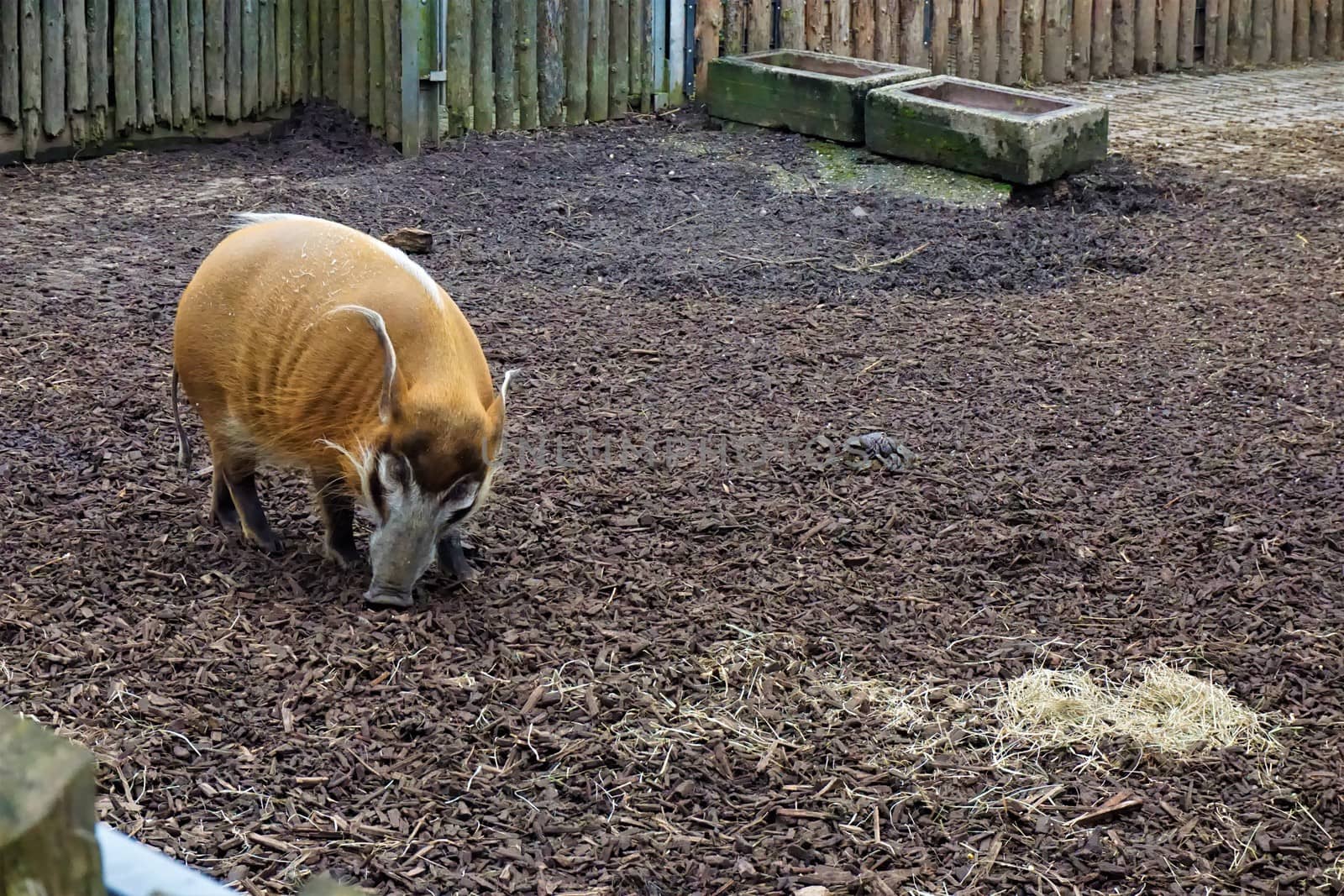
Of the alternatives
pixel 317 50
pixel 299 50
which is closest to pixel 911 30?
pixel 317 50

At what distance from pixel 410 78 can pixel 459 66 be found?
0.47 meters

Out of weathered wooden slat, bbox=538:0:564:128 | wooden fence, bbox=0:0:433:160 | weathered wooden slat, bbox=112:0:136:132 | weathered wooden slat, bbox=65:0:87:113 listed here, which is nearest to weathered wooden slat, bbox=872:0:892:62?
weathered wooden slat, bbox=538:0:564:128

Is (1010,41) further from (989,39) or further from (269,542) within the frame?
(269,542)

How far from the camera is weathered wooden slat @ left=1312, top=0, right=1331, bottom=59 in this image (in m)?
12.7

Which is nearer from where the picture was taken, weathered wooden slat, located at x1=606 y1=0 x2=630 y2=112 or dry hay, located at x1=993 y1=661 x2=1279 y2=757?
dry hay, located at x1=993 y1=661 x2=1279 y2=757

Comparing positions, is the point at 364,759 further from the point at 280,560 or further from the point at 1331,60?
the point at 1331,60

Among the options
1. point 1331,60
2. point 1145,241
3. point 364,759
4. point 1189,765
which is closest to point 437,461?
point 364,759

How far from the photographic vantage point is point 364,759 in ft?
10.2

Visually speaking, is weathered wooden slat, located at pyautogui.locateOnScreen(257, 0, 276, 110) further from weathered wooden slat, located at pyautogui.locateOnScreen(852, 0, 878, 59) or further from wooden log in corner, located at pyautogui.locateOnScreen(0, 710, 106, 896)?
wooden log in corner, located at pyautogui.locateOnScreen(0, 710, 106, 896)

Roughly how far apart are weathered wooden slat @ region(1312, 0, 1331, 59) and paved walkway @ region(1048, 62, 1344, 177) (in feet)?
0.93

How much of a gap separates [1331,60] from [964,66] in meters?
4.16

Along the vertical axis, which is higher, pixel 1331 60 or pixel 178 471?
pixel 1331 60

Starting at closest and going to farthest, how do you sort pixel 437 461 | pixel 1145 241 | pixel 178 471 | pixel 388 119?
pixel 437 461 → pixel 178 471 → pixel 1145 241 → pixel 388 119

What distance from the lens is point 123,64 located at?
8.61 meters
